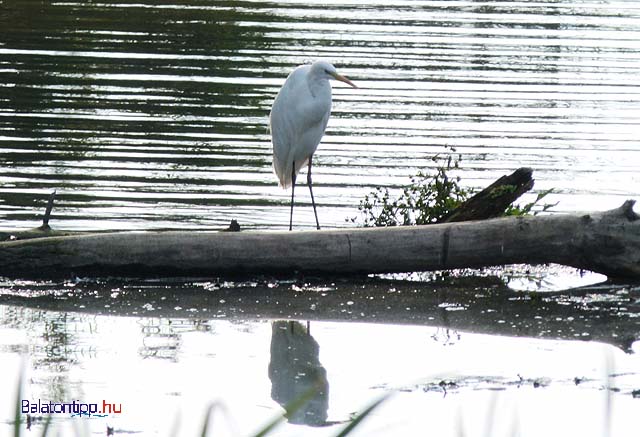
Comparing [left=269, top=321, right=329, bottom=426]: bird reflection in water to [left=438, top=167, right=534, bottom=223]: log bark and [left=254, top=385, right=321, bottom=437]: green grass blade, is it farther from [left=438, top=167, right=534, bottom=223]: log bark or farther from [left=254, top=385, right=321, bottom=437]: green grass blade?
[left=254, top=385, right=321, bottom=437]: green grass blade

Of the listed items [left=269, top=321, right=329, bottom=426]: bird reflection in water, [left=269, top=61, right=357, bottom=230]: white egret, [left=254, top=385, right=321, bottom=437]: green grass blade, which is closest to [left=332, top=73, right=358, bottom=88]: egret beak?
[left=269, top=61, right=357, bottom=230]: white egret

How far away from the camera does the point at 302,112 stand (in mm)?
9953

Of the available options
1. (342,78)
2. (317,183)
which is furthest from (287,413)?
(317,183)

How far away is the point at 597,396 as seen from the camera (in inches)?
263

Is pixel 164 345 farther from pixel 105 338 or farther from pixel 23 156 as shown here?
pixel 23 156

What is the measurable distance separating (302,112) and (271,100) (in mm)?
6214

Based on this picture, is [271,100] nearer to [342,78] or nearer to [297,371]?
[342,78]

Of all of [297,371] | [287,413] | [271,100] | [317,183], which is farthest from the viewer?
[271,100]

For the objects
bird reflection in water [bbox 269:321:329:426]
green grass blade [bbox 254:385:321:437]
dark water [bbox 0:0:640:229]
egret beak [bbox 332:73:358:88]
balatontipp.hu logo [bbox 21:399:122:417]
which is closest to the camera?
green grass blade [bbox 254:385:321:437]

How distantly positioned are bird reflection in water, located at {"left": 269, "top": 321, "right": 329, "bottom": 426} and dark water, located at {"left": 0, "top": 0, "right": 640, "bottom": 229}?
279cm

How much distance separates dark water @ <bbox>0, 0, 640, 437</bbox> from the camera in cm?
663

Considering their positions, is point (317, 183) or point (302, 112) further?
point (317, 183)

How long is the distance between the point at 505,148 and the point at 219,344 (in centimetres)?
721

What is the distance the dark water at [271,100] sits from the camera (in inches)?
461
